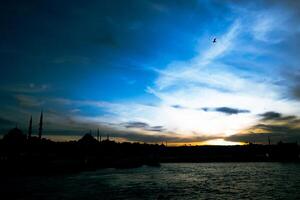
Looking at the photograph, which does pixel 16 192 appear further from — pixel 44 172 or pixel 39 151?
pixel 39 151

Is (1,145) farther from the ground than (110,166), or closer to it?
farther from the ground

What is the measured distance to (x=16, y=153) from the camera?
11156 cm

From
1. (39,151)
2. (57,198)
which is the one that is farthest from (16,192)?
(39,151)

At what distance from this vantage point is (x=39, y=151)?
125 m

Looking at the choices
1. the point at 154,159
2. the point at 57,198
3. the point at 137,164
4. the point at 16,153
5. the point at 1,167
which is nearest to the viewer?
the point at 57,198

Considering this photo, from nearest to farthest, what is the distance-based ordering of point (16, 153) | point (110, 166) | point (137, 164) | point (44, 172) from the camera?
point (44, 172) → point (16, 153) → point (110, 166) → point (137, 164)

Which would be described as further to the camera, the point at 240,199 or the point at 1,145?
the point at 1,145

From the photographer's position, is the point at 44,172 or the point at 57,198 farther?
the point at 44,172

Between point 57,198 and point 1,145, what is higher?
point 1,145

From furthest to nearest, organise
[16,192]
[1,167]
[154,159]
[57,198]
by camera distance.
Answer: [154,159] < [1,167] < [16,192] < [57,198]

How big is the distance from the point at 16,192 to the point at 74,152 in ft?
386

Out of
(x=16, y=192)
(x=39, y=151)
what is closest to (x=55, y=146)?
(x=39, y=151)

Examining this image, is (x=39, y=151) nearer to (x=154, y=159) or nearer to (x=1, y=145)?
(x=1, y=145)

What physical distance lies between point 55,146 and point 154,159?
67.2 m
